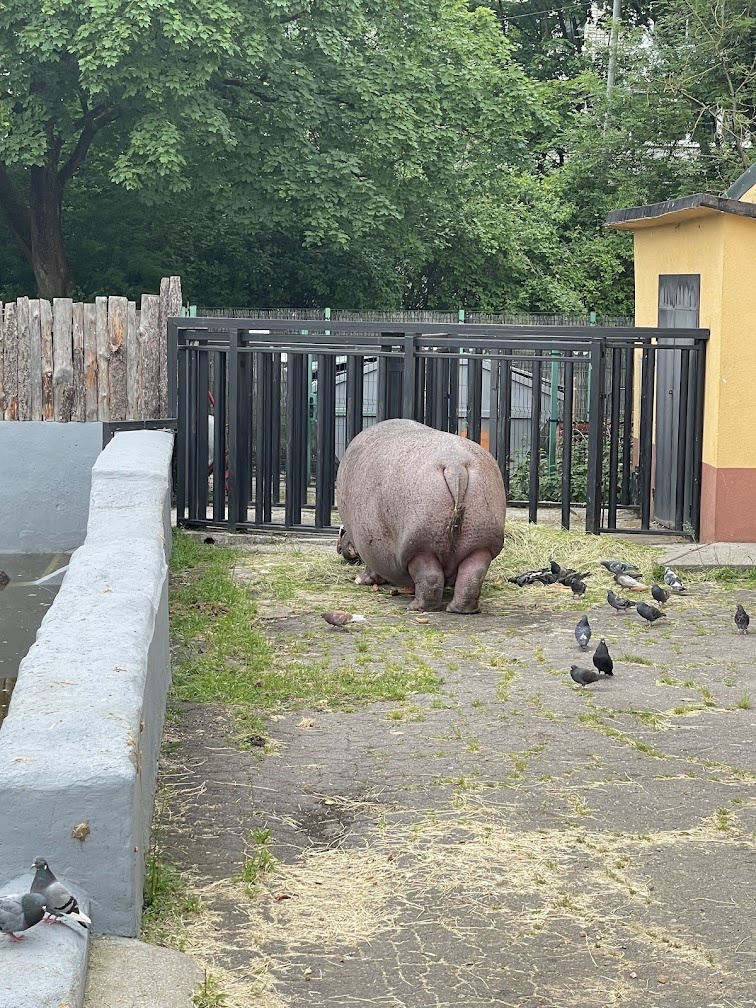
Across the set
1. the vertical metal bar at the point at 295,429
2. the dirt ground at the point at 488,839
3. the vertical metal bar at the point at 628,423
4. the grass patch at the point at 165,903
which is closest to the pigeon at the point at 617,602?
the dirt ground at the point at 488,839

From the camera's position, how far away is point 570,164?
30.6 meters

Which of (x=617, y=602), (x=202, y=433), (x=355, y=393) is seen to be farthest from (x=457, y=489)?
(x=202, y=433)

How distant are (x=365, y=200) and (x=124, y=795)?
22375mm

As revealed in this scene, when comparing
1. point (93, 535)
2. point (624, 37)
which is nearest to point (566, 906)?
point (93, 535)

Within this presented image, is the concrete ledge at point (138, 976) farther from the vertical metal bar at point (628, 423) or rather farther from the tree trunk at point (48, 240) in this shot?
the tree trunk at point (48, 240)

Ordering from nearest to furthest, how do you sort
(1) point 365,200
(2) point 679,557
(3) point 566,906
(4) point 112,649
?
(3) point 566,906 → (4) point 112,649 → (2) point 679,557 → (1) point 365,200

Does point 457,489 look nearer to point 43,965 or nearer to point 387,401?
point 387,401

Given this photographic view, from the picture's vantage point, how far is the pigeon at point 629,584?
10.1 m

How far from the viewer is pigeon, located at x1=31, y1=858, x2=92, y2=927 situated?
12.3 feet

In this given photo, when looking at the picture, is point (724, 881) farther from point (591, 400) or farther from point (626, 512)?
point (626, 512)

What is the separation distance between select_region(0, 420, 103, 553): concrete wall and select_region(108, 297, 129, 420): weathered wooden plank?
30 centimetres

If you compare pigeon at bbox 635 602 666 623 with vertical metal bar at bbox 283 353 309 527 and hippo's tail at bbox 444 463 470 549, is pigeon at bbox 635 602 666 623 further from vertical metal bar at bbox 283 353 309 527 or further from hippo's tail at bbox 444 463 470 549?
vertical metal bar at bbox 283 353 309 527

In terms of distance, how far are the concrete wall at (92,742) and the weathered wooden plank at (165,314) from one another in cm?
704

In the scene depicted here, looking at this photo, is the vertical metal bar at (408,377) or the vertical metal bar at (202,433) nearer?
the vertical metal bar at (408,377)
